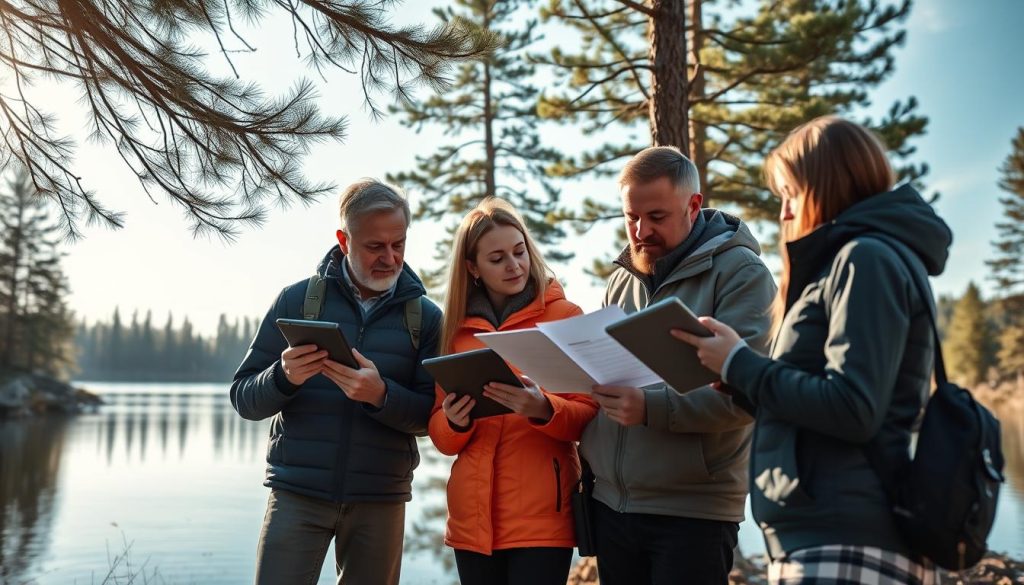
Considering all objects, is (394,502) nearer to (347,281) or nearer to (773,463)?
(347,281)

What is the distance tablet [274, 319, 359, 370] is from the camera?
2494mm

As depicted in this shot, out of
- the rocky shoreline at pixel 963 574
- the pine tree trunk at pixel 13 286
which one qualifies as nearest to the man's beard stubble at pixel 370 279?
the rocky shoreline at pixel 963 574

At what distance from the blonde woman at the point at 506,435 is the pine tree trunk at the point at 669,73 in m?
→ 3.38

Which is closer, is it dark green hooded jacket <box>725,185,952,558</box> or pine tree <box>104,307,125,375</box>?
dark green hooded jacket <box>725,185,952,558</box>

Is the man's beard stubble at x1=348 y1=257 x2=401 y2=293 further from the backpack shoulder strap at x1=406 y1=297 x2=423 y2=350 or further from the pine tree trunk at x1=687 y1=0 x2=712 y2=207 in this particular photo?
the pine tree trunk at x1=687 y1=0 x2=712 y2=207

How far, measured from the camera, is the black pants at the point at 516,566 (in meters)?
2.54

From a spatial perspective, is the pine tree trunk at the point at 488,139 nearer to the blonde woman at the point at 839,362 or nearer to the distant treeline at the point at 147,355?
the blonde woman at the point at 839,362

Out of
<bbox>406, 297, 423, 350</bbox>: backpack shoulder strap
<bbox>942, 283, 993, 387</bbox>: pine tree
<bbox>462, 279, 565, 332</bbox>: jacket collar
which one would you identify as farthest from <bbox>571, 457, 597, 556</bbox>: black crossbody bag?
<bbox>942, 283, 993, 387</bbox>: pine tree

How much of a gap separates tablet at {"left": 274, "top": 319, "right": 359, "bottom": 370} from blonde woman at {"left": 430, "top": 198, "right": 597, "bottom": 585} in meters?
0.35

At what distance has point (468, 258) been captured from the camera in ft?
9.48

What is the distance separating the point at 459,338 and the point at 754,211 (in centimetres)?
889

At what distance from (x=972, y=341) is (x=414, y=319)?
45.7 metres

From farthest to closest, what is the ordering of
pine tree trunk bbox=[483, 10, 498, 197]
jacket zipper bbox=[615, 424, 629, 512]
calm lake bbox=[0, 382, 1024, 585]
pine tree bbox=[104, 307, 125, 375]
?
pine tree bbox=[104, 307, 125, 375] → pine tree trunk bbox=[483, 10, 498, 197] → calm lake bbox=[0, 382, 1024, 585] → jacket zipper bbox=[615, 424, 629, 512]

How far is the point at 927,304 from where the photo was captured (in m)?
1.64
